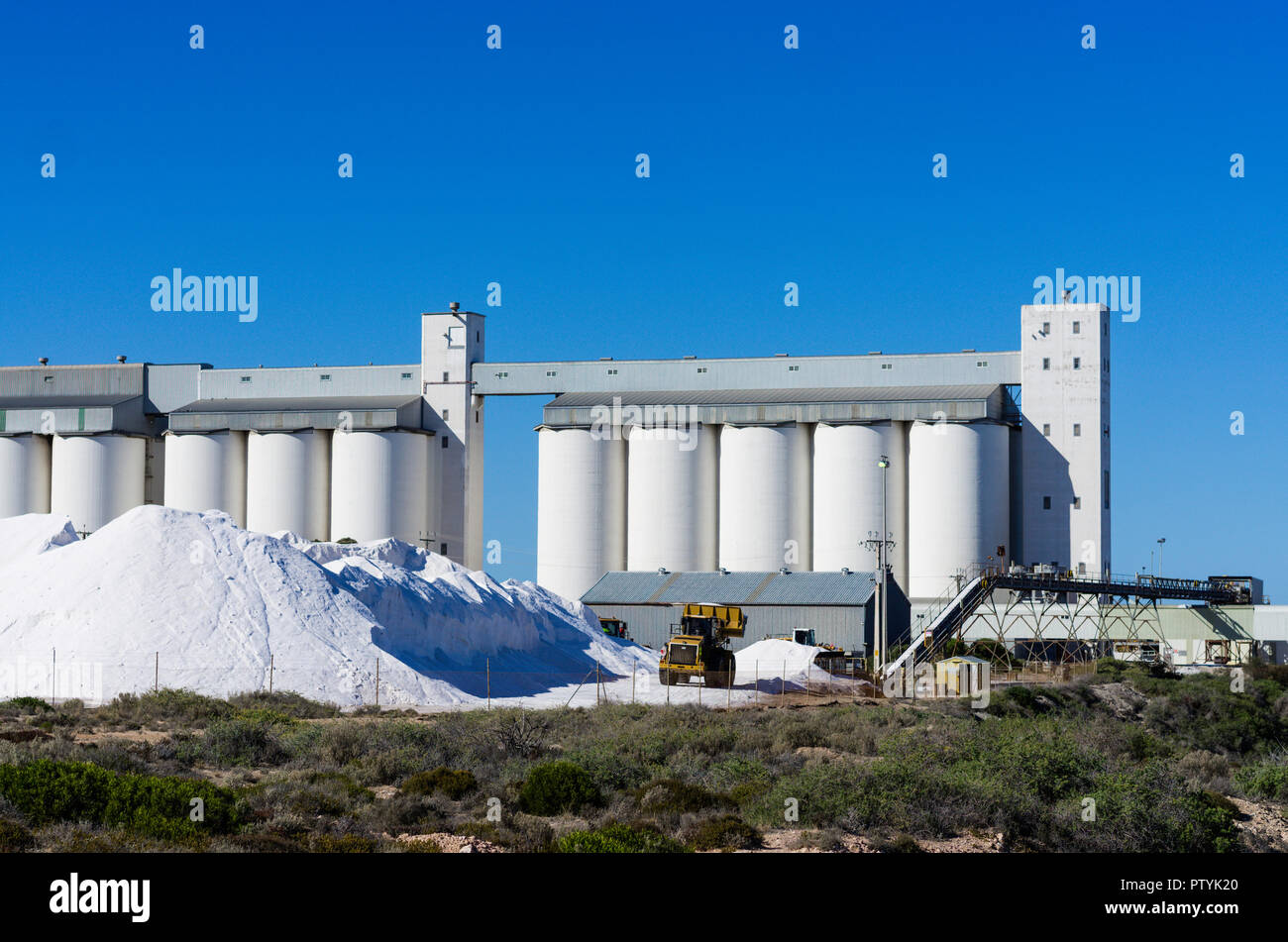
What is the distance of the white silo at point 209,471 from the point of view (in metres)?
90.8

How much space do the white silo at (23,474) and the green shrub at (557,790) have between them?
78275 millimetres

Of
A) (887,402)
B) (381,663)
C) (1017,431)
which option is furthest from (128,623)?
(1017,431)

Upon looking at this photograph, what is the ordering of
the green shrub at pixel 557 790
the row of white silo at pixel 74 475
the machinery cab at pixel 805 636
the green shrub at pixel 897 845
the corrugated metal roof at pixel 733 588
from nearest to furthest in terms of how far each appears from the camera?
1. the green shrub at pixel 897 845
2. the green shrub at pixel 557 790
3. the machinery cab at pixel 805 636
4. the corrugated metal roof at pixel 733 588
5. the row of white silo at pixel 74 475

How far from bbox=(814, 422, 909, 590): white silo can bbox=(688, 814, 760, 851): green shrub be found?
61648mm

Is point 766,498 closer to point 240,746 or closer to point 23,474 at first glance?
point 23,474

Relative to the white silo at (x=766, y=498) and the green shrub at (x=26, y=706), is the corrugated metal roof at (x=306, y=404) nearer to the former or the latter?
the white silo at (x=766, y=498)

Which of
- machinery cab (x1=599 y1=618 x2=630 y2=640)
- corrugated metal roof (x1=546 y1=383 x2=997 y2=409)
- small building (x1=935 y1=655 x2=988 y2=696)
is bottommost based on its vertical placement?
small building (x1=935 y1=655 x2=988 y2=696)

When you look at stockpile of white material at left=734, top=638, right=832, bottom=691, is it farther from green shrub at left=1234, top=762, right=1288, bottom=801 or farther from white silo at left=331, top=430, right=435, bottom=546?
white silo at left=331, top=430, right=435, bottom=546

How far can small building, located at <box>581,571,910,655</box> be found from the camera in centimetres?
7056

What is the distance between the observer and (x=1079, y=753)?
26.2 m

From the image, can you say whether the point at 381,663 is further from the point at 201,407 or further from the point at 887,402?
the point at 201,407

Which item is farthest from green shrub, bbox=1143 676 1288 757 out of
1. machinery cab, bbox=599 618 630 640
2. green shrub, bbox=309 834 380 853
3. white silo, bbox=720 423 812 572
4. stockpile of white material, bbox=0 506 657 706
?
white silo, bbox=720 423 812 572

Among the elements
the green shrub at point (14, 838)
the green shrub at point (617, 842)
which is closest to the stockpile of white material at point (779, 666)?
the green shrub at point (617, 842)

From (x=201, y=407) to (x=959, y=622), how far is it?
50.0m
